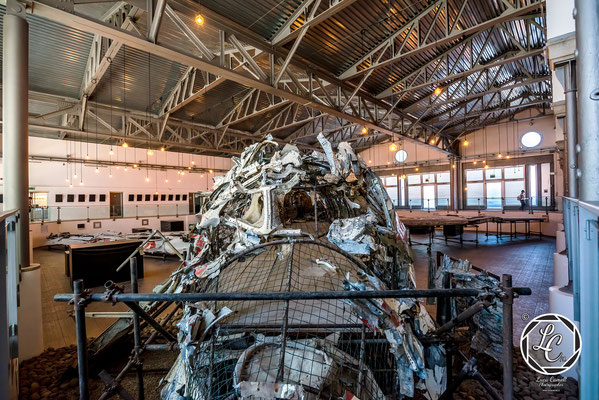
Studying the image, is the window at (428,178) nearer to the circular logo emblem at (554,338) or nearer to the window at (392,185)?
the window at (392,185)

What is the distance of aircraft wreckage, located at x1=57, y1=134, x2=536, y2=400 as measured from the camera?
1.59 meters

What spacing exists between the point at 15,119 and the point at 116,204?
13.4 metres

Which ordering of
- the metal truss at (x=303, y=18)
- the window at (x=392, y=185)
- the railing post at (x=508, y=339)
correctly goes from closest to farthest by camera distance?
the railing post at (x=508, y=339) < the metal truss at (x=303, y=18) < the window at (x=392, y=185)

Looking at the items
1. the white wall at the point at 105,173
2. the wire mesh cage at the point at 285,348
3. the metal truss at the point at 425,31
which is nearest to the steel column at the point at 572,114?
the wire mesh cage at the point at 285,348

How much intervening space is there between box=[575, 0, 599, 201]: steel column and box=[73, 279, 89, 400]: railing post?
2806mm

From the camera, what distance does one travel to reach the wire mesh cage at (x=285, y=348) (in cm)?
156

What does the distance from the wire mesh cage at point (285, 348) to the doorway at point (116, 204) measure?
1490 cm

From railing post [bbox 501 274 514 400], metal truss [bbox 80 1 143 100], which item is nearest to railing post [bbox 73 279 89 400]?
railing post [bbox 501 274 514 400]

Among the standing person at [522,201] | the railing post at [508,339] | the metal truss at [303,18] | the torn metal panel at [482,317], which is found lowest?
the torn metal panel at [482,317]

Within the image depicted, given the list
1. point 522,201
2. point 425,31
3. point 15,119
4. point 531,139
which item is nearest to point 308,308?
point 15,119

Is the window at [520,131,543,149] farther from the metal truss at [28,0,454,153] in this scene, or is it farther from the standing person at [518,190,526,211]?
the metal truss at [28,0,454,153]

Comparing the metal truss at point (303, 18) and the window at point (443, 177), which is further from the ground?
the metal truss at point (303, 18)

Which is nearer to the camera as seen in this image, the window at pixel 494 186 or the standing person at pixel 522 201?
the standing person at pixel 522 201

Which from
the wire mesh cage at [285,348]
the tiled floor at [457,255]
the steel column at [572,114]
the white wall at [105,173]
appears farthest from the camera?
the white wall at [105,173]
